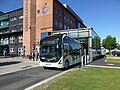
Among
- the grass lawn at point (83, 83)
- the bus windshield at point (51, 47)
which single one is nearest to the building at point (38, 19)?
the bus windshield at point (51, 47)

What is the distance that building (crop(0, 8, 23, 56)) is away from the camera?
44344mm

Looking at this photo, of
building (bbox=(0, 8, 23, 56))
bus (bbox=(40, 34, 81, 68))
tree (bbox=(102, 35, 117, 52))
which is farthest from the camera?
tree (bbox=(102, 35, 117, 52))

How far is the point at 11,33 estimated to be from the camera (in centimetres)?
4631

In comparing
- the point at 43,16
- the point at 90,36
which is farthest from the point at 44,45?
the point at 43,16

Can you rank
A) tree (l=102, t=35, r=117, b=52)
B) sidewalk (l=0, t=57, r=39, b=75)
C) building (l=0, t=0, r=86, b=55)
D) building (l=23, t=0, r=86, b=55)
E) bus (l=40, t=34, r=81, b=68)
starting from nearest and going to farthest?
bus (l=40, t=34, r=81, b=68) → sidewalk (l=0, t=57, r=39, b=75) → building (l=23, t=0, r=86, b=55) → building (l=0, t=0, r=86, b=55) → tree (l=102, t=35, r=117, b=52)

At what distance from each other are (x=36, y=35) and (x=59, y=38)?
27.1m

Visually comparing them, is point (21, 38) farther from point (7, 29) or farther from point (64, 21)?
point (64, 21)

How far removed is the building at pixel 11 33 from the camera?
4434 centimetres

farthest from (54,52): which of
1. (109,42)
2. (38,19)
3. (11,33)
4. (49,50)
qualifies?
(109,42)

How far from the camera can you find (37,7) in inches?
1598

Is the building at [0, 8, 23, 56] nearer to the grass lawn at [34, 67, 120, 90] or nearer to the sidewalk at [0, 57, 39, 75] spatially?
the sidewalk at [0, 57, 39, 75]

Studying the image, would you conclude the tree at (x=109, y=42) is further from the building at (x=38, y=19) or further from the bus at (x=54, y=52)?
the bus at (x=54, y=52)

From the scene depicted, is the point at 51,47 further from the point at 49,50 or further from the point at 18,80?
the point at 18,80

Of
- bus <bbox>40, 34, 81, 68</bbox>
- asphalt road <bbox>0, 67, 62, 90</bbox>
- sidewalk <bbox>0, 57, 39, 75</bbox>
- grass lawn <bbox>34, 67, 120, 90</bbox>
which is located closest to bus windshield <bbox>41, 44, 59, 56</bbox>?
bus <bbox>40, 34, 81, 68</bbox>
